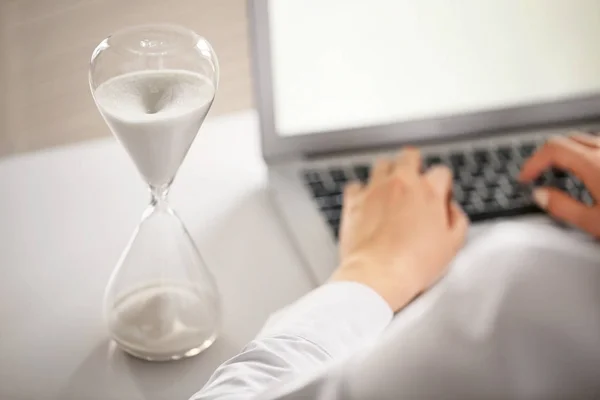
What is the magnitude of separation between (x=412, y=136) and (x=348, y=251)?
221 millimetres

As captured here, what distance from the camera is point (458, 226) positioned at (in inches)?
26.1

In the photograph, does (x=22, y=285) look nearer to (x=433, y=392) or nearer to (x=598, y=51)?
(x=433, y=392)

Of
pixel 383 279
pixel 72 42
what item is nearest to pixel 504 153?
pixel 383 279

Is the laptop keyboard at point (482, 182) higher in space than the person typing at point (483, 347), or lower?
lower

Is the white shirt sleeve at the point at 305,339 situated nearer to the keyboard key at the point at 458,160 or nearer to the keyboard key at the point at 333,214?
the keyboard key at the point at 333,214

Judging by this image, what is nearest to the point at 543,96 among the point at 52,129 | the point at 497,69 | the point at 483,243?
the point at 497,69

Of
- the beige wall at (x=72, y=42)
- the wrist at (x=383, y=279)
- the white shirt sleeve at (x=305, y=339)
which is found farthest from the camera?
the beige wall at (x=72, y=42)

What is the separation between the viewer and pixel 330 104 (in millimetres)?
773

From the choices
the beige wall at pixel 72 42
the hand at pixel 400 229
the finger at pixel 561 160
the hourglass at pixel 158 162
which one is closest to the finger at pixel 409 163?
the hand at pixel 400 229

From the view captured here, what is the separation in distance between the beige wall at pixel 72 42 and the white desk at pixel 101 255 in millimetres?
265

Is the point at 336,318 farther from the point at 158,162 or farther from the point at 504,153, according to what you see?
the point at 504,153

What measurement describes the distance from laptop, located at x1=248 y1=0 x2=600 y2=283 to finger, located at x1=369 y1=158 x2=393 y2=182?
0.04ft

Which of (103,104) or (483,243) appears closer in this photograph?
(483,243)

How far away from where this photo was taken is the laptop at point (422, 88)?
2.40 ft
